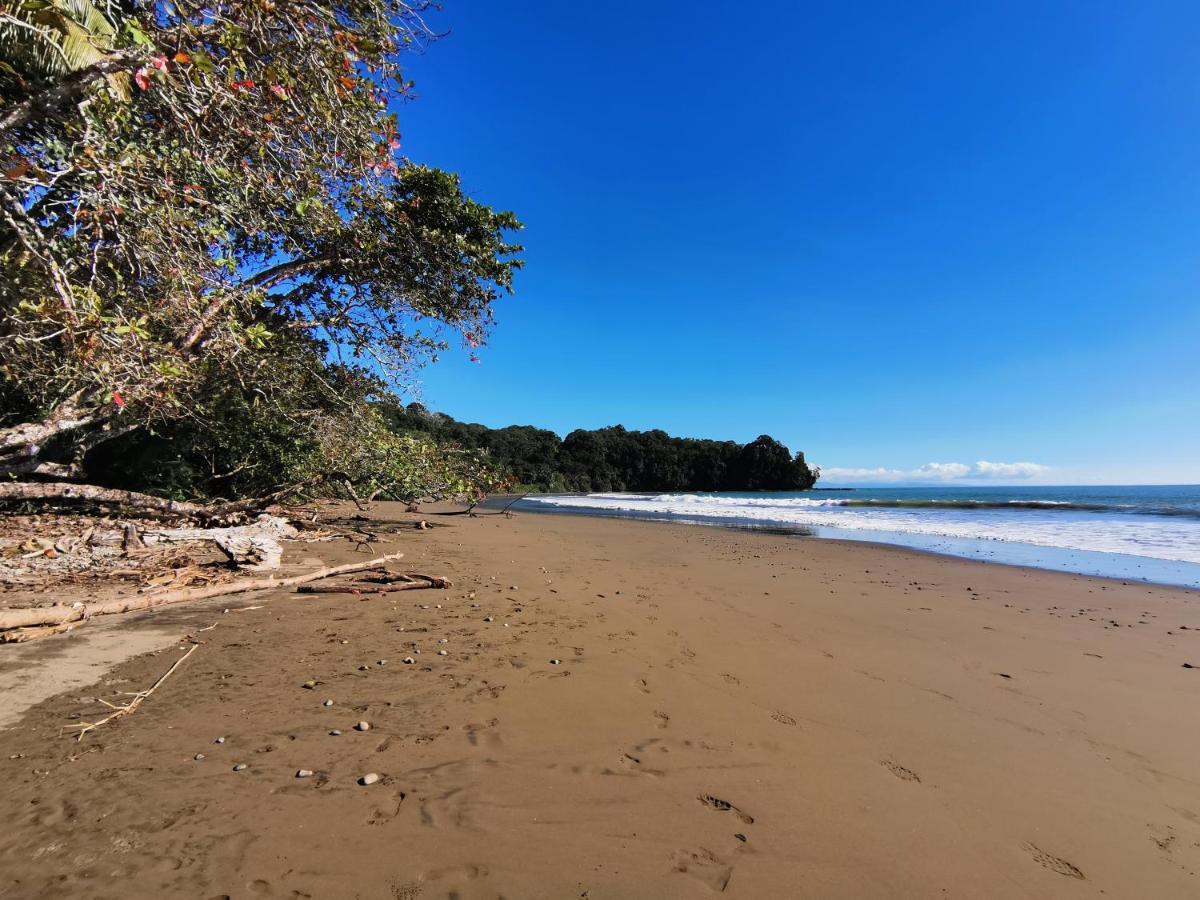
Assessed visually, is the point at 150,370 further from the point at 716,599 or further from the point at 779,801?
the point at 716,599

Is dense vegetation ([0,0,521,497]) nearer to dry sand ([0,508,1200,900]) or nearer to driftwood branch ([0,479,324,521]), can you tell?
driftwood branch ([0,479,324,521])

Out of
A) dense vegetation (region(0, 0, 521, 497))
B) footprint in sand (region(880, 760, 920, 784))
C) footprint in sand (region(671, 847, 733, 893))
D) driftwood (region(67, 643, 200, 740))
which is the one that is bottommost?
footprint in sand (region(671, 847, 733, 893))

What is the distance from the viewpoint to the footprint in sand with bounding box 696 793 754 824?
246cm

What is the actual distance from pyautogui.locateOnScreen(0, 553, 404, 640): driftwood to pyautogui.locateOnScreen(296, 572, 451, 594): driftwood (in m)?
0.32

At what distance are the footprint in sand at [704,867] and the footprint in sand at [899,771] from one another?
4.27ft

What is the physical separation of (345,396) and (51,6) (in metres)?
8.56

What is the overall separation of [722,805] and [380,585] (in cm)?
506

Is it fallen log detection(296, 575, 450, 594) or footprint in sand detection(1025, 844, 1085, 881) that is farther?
fallen log detection(296, 575, 450, 594)

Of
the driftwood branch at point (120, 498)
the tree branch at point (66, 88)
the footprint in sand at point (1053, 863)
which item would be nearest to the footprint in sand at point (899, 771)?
the footprint in sand at point (1053, 863)

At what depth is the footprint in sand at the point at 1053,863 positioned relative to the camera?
2.22 m

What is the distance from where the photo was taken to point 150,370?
477 centimetres

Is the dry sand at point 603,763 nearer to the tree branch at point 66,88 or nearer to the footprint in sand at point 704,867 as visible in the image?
the footprint in sand at point 704,867

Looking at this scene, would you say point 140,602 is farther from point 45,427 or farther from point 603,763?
point 603,763

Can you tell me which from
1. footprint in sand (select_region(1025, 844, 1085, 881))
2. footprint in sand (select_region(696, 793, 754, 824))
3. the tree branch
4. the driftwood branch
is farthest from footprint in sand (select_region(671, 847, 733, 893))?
the driftwood branch
